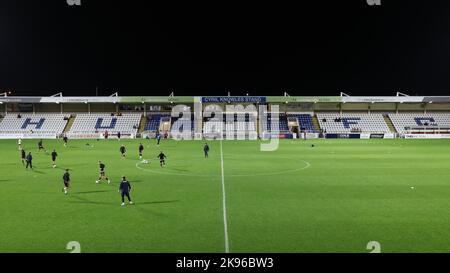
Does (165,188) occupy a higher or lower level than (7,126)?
lower

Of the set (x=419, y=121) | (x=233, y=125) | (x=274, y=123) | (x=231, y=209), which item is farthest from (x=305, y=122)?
(x=231, y=209)

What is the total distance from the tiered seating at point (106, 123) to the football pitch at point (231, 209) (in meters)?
40.9

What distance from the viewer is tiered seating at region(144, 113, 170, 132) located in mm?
73912

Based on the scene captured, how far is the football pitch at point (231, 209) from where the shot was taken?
1277cm

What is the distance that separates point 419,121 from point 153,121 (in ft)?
164

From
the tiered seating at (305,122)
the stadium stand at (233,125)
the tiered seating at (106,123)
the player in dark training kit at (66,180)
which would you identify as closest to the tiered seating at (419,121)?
the tiered seating at (305,122)

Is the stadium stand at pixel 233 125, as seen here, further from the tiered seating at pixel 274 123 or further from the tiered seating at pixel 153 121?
the tiered seating at pixel 153 121

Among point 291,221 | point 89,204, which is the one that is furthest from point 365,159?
point 89,204

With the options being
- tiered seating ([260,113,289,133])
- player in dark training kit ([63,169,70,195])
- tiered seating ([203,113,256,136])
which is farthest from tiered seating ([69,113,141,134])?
player in dark training kit ([63,169,70,195])

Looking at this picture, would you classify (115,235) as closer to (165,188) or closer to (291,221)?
(291,221)

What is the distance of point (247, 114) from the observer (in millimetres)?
75875

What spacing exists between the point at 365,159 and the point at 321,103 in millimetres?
42602

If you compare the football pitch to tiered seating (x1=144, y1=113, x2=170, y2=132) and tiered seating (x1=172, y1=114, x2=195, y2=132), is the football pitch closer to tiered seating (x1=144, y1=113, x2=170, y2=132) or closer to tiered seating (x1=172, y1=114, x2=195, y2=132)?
tiered seating (x1=172, y1=114, x2=195, y2=132)

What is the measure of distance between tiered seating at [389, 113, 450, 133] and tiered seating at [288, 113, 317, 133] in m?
15.4
